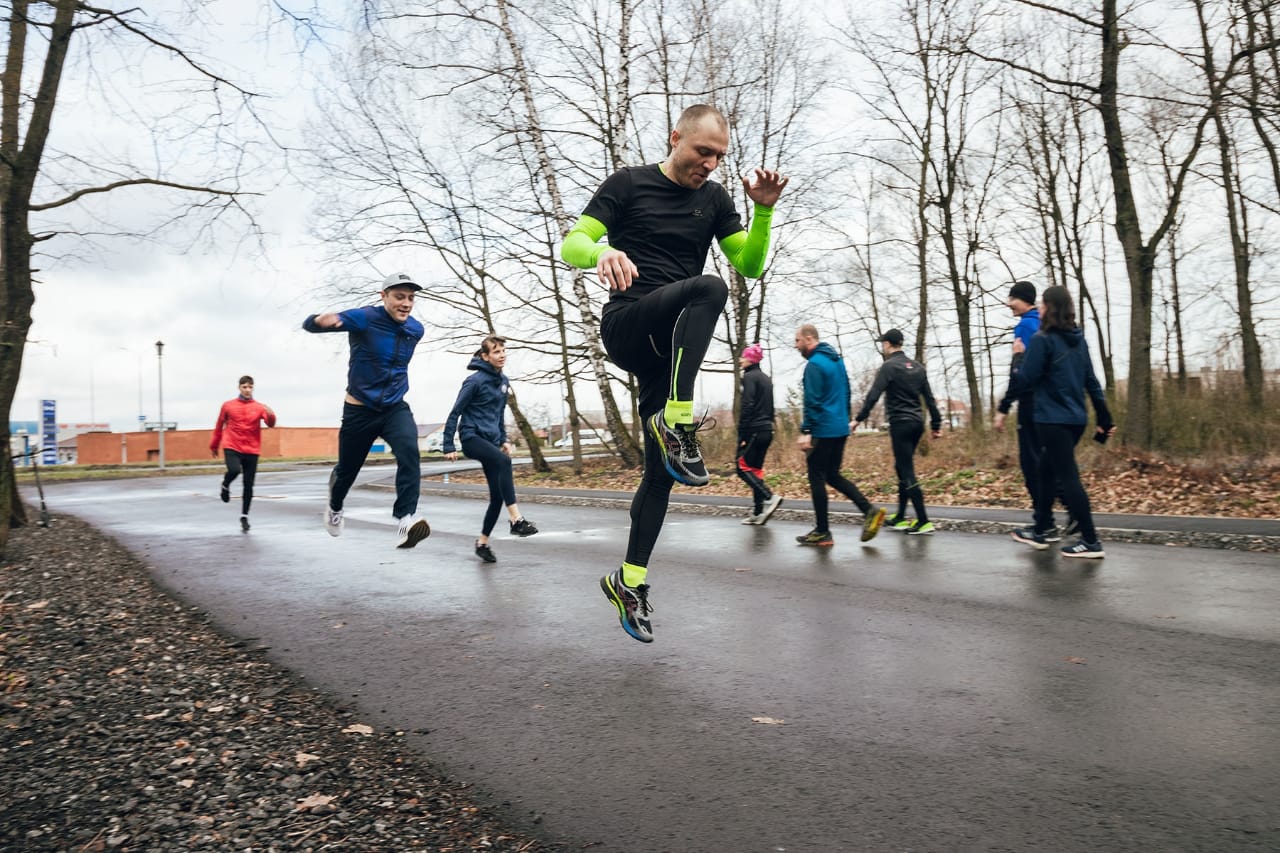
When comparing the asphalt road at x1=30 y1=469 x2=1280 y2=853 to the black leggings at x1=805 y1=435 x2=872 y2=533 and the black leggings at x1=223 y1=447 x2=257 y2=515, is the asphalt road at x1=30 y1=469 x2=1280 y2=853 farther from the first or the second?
the black leggings at x1=223 y1=447 x2=257 y2=515

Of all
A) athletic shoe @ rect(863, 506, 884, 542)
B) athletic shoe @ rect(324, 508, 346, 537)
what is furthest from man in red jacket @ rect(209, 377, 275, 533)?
athletic shoe @ rect(863, 506, 884, 542)

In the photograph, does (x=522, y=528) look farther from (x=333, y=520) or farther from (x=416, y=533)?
(x=416, y=533)

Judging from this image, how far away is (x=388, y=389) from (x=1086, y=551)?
20.6ft

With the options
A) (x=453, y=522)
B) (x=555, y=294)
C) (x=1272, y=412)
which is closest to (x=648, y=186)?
(x=453, y=522)

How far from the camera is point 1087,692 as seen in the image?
386cm

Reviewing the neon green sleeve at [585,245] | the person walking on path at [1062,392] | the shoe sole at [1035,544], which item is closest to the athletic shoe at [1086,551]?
the person walking on path at [1062,392]

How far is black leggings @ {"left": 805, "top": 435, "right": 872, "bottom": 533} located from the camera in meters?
9.38

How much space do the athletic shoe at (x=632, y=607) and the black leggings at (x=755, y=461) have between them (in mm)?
7441

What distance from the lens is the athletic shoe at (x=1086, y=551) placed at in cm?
774

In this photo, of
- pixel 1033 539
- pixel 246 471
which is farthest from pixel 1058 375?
pixel 246 471

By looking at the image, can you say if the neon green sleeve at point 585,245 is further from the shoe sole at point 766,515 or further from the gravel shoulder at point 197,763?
the shoe sole at point 766,515

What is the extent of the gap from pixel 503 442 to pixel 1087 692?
6.50 m

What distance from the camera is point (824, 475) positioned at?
372 inches

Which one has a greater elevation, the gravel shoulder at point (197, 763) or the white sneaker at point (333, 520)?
the white sneaker at point (333, 520)
